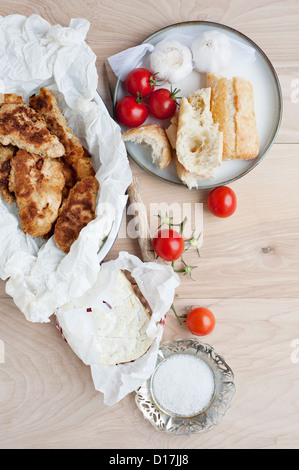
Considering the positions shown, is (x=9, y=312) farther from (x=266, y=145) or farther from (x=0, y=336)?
(x=266, y=145)

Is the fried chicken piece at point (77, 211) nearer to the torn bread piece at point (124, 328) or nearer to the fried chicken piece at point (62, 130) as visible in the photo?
the fried chicken piece at point (62, 130)

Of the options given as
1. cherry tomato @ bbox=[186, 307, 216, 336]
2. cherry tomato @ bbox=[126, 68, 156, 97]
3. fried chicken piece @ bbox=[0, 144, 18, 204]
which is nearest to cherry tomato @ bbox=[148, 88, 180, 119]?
cherry tomato @ bbox=[126, 68, 156, 97]

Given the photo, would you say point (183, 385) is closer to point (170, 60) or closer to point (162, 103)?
point (162, 103)

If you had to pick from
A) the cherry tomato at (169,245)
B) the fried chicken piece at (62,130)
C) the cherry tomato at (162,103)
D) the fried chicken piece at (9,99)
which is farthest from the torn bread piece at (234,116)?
the fried chicken piece at (9,99)

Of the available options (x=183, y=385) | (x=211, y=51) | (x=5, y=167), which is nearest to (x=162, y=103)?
(x=211, y=51)

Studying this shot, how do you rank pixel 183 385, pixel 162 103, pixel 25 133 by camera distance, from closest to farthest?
pixel 25 133, pixel 162 103, pixel 183 385

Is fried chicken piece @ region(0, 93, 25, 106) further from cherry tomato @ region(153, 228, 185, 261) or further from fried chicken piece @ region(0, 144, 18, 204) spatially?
cherry tomato @ region(153, 228, 185, 261)
